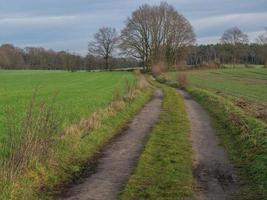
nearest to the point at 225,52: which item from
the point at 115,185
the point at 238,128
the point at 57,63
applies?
the point at 57,63

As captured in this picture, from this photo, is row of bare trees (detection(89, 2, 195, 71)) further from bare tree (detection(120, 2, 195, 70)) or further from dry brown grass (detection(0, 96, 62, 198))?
dry brown grass (detection(0, 96, 62, 198))

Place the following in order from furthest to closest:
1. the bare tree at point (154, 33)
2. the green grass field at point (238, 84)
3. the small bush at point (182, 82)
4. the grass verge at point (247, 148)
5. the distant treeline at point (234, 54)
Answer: the distant treeline at point (234, 54)
the bare tree at point (154, 33)
the small bush at point (182, 82)
the green grass field at point (238, 84)
the grass verge at point (247, 148)

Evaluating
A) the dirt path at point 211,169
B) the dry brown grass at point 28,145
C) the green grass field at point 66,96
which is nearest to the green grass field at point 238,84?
the green grass field at point 66,96

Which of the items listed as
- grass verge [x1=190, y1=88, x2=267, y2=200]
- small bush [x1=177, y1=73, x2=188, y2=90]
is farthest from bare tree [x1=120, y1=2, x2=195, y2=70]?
grass verge [x1=190, y1=88, x2=267, y2=200]

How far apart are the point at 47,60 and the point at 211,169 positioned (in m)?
147

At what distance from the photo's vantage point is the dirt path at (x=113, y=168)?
971 centimetres

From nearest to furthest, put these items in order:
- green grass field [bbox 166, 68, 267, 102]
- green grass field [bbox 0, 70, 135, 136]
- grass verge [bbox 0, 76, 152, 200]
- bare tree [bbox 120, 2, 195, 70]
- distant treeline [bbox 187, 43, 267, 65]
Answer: grass verge [bbox 0, 76, 152, 200] → green grass field [bbox 0, 70, 135, 136] → green grass field [bbox 166, 68, 267, 102] → bare tree [bbox 120, 2, 195, 70] → distant treeline [bbox 187, 43, 267, 65]

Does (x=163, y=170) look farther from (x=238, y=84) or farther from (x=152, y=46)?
(x=152, y=46)

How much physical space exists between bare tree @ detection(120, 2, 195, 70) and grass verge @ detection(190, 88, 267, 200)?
8369cm

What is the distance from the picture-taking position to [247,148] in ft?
47.2

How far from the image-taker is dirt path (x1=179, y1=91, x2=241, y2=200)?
979 cm

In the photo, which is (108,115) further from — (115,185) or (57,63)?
(57,63)

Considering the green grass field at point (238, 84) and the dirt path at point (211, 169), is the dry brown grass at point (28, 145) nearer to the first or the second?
the dirt path at point (211, 169)

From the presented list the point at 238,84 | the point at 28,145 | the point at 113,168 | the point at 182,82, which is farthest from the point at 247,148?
the point at 238,84
